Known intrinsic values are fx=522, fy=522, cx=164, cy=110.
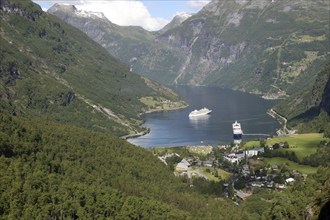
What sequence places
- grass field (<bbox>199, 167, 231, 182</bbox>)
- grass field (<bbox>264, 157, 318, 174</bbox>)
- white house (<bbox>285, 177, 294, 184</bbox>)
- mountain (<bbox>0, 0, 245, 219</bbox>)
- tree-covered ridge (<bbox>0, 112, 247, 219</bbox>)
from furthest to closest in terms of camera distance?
grass field (<bbox>264, 157, 318, 174</bbox>) < grass field (<bbox>199, 167, 231, 182</bbox>) < white house (<bbox>285, 177, 294, 184</bbox>) < tree-covered ridge (<bbox>0, 112, 247, 219</bbox>) < mountain (<bbox>0, 0, 245, 219</bbox>)

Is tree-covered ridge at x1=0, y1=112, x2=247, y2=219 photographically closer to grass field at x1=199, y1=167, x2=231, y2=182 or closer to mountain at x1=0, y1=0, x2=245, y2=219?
mountain at x1=0, y1=0, x2=245, y2=219

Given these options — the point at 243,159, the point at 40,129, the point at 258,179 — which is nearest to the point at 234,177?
the point at 258,179

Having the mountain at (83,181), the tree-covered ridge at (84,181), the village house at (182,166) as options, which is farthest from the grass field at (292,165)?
the mountain at (83,181)

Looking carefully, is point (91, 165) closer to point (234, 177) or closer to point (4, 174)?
point (4, 174)

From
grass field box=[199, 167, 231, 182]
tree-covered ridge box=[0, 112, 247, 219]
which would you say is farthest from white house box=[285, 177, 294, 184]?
tree-covered ridge box=[0, 112, 247, 219]

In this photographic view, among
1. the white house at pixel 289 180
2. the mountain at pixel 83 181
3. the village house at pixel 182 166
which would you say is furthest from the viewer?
the village house at pixel 182 166

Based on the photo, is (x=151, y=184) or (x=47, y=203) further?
(x=151, y=184)

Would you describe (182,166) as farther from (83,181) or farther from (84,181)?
(83,181)

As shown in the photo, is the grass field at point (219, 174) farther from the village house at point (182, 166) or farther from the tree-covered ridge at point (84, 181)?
the tree-covered ridge at point (84, 181)
